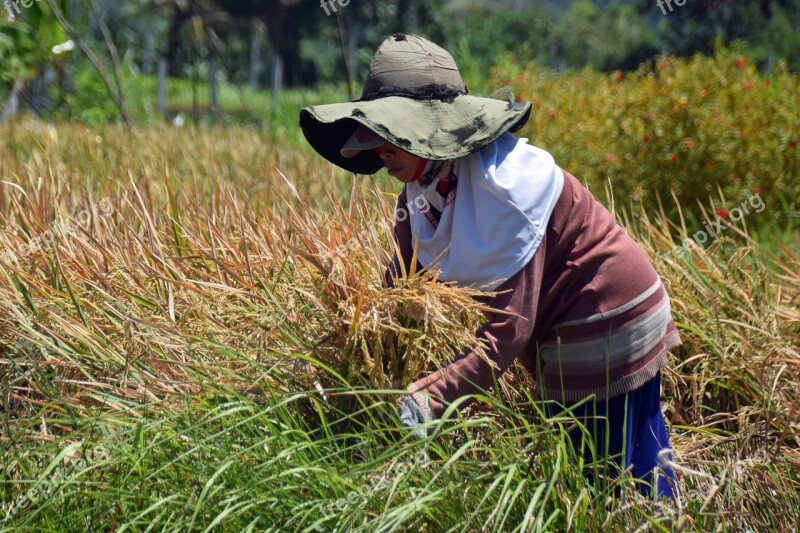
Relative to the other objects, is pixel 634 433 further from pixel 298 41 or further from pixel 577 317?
pixel 298 41

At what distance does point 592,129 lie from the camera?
6711 millimetres

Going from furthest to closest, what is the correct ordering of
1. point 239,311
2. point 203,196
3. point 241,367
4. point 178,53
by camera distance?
point 178,53
point 203,196
point 239,311
point 241,367

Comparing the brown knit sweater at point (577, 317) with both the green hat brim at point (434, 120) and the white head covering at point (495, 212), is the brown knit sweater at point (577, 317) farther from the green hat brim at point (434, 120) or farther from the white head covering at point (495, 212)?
the green hat brim at point (434, 120)

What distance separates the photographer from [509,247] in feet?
6.68

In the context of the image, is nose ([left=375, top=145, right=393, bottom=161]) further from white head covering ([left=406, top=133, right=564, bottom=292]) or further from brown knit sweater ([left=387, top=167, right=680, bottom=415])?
brown knit sweater ([left=387, top=167, right=680, bottom=415])

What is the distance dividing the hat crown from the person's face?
13cm

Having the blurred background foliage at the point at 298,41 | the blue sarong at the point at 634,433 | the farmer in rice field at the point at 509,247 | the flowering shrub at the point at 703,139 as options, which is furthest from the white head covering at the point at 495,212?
the flowering shrub at the point at 703,139

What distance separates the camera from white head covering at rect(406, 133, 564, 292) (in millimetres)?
2041

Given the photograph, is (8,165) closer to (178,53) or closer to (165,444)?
(165,444)

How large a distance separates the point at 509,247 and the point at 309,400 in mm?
656

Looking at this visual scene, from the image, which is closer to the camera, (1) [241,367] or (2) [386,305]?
(2) [386,305]

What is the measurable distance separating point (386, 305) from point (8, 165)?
3.38 meters

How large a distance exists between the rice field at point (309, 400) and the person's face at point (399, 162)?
0.25 metres

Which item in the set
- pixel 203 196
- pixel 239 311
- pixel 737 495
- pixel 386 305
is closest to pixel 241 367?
pixel 239 311
